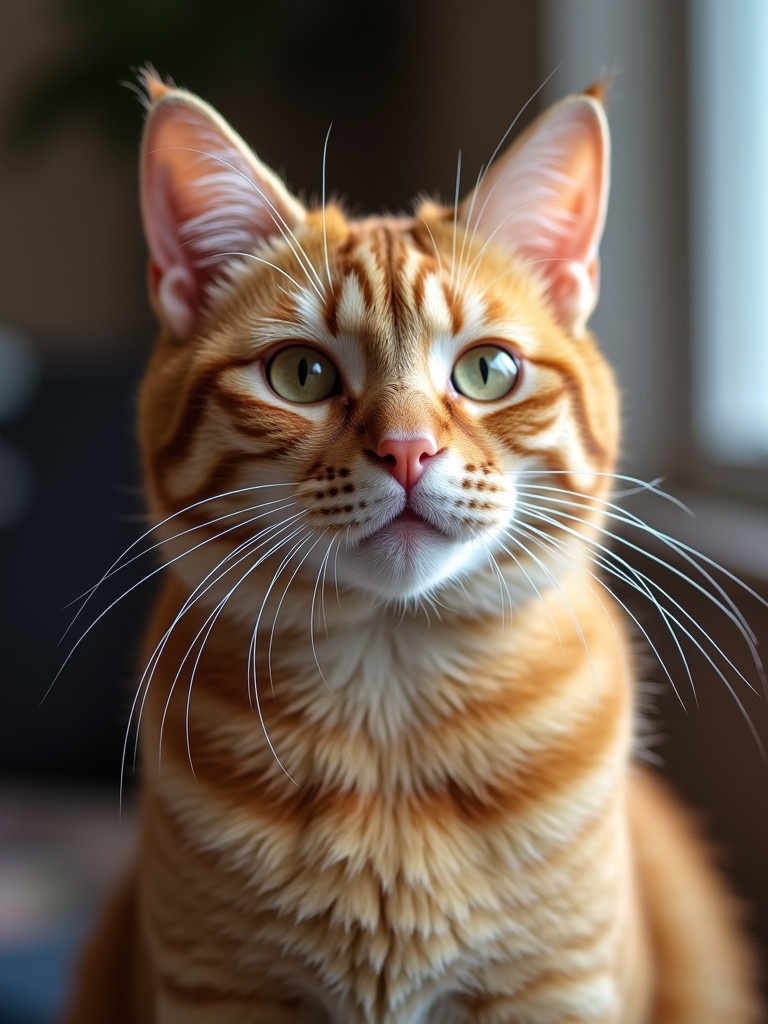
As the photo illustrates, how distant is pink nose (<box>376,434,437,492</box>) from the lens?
0.66m

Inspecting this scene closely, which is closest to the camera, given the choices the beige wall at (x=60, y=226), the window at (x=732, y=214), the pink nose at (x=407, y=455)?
the pink nose at (x=407, y=455)

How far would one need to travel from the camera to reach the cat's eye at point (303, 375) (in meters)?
0.74

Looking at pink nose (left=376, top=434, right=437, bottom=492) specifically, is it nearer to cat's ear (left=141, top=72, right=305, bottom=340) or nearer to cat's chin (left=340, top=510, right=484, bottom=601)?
cat's chin (left=340, top=510, right=484, bottom=601)

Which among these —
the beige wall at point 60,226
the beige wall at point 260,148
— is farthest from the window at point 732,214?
the beige wall at point 60,226

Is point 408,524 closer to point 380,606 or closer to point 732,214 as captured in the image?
point 380,606

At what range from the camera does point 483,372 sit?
756 mm

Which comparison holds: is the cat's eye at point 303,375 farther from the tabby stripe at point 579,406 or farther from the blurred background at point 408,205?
the blurred background at point 408,205

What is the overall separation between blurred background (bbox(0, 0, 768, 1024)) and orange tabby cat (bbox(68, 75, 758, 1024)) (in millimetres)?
245

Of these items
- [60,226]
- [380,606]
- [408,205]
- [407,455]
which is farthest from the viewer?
[60,226]

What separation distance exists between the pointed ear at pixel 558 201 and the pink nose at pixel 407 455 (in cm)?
23

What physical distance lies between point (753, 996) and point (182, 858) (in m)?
0.61

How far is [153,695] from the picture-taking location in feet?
2.72

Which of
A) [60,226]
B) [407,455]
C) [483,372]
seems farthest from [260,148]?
[407,455]

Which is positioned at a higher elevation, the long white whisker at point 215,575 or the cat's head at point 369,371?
the cat's head at point 369,371
